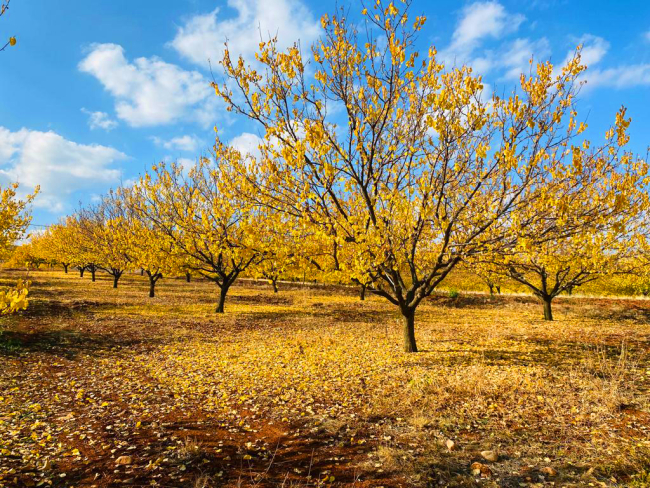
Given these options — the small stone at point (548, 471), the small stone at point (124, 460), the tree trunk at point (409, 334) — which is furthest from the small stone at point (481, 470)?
the tree trunk at point (409, 334)

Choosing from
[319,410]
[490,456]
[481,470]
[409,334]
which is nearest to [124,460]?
[319,410]

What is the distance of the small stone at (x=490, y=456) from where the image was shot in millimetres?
4536

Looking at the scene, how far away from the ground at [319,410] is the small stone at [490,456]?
16 millimetres

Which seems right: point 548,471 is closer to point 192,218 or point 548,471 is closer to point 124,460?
point 124,460

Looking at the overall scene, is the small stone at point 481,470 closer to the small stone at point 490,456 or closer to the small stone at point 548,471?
the small stone at point 490,456

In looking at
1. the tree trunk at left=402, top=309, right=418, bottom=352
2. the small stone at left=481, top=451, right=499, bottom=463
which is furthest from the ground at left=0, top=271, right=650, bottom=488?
the tree trunk at left=402, top=309, right=418, bottom=352

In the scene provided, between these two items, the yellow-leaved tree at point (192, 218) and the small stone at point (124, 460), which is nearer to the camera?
the small stone at point (124, 460)

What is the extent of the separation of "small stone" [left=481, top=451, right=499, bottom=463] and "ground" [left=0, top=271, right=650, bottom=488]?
2cm

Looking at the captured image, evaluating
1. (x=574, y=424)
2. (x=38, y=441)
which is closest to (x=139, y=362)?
(x=38, y=441)

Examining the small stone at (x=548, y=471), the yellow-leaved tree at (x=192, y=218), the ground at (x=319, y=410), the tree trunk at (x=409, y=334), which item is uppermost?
the yellow-leaved tree at (x=192, y=218)

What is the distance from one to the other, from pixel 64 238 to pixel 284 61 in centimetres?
4742

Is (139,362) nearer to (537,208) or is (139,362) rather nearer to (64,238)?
(537,208)

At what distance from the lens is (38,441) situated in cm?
513

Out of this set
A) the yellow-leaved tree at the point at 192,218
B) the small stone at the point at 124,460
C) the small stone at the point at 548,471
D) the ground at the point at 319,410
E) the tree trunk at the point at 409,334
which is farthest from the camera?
the yellow-leaved tree at the point at 192,218
